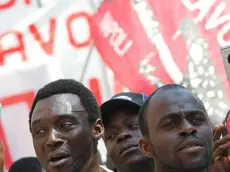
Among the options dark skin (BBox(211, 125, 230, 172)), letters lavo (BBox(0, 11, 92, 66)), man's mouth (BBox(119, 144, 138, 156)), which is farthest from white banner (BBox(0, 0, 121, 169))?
dark skin (BBox(211, 125, 230, 172))

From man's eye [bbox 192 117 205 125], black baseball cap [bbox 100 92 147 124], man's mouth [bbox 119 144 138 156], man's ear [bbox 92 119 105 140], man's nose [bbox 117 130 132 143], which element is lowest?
man's mouth [bbox 119 144 138 156]

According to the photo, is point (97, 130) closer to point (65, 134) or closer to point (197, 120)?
point (65, 134)

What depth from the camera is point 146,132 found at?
58.6 inches

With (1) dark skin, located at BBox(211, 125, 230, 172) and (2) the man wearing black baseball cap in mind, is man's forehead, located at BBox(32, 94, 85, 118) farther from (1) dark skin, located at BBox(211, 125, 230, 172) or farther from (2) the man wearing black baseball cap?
(1) dark skin, located at BBox(211, 125, 230, 172)

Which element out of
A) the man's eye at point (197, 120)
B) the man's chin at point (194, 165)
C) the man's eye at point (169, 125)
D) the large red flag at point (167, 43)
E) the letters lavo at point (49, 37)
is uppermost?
the letters lavo at point (49, 37)

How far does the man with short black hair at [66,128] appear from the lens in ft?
4.82

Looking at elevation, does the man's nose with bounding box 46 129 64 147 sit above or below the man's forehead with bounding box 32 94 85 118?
below

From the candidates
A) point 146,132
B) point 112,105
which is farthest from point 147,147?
point 112,105

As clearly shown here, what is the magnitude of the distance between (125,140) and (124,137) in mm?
10

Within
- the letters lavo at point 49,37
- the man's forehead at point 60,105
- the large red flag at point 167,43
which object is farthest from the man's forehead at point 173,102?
the letters lavo at point 49,37

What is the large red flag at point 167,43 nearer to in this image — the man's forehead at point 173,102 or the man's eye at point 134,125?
the man's eye at point 134,125

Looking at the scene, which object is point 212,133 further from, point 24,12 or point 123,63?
point 24,12

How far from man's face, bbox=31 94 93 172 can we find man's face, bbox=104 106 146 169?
25 centimetres

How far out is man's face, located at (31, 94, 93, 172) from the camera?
146cm
